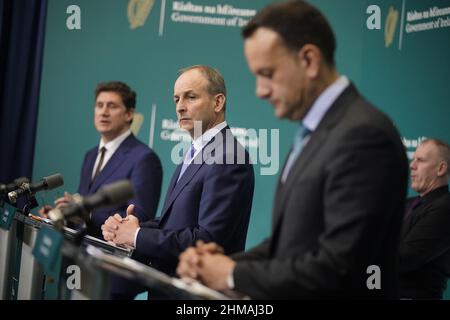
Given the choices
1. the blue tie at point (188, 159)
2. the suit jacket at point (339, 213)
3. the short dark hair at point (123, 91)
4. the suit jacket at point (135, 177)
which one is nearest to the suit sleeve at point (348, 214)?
the suit jacket at point (339, 213)

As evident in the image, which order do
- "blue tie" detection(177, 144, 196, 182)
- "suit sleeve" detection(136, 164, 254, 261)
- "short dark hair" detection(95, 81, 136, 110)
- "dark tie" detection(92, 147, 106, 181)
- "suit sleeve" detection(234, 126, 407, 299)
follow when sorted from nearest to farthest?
"suit sleeve" detection(234, 126, 407, 299) < "suit sleeve" detection(136, 164, 254, 261) < "blue tie" detection(177, 144, 196, 182) < "dark tie" detection(92, 147, 106, 181) < "short dark hair" detection(95, 81, 136, 110)

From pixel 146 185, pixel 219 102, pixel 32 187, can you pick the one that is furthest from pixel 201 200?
pixel 146 185

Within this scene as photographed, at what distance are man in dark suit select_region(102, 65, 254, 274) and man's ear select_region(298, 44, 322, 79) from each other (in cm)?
138

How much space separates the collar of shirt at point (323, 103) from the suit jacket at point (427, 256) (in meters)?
2.30

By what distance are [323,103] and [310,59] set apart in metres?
0.15

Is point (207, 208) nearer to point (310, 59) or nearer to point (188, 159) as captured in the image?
point (188, 159)

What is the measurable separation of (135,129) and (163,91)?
1.52ft

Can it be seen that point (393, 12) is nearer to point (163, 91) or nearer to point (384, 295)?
point (163, 91)

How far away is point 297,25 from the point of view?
200cm

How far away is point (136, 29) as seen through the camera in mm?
6203

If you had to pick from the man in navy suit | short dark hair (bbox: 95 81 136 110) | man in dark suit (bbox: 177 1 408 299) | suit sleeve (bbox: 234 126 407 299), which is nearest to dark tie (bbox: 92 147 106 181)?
the man in navy suit

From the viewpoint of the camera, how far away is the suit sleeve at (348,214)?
5.87ft

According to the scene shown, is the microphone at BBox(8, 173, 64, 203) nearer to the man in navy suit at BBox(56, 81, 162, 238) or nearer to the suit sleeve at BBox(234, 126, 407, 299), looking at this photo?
the man in navy suit at BBox(56, 81, 162, 238)

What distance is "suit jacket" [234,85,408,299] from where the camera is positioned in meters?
1.79
